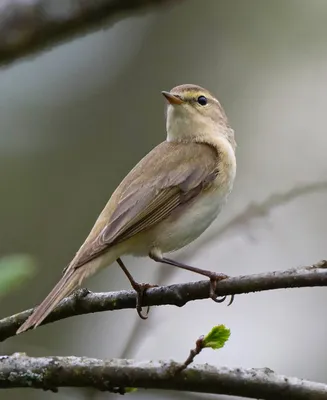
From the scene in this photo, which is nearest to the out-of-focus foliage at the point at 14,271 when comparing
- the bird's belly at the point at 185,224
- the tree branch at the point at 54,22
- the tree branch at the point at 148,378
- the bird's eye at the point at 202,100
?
the tree branch at the point at 148,378

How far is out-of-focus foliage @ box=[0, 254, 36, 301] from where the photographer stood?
2.71 meters

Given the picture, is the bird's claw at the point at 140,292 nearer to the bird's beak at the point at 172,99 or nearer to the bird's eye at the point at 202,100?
the bird's beak at the point at 172,99

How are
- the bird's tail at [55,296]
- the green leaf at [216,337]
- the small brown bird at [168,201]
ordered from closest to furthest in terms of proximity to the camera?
1. the green leaf at [216,337]
2. the bird's tail at [55,296]
3. the small brown bird at [168,201]

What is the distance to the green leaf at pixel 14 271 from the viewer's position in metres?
2.72

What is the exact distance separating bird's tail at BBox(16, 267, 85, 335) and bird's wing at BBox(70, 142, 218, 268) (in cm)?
8

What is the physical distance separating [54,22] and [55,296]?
3.62ft

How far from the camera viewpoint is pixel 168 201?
4.11 meters

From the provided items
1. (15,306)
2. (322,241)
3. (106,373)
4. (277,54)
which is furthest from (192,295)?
(277,54)

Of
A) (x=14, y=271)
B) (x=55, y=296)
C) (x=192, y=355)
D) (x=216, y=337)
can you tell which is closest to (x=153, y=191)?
(x=55, y=296)

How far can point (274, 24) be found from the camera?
945cm

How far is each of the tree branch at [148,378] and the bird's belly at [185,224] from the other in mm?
1238

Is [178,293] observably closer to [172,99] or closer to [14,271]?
[14,271]

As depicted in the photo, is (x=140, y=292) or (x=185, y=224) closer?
(x=140, y=292)

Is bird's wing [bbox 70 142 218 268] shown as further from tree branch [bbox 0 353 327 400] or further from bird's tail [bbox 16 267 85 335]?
tree branch [bbox 0 353 327 400]
